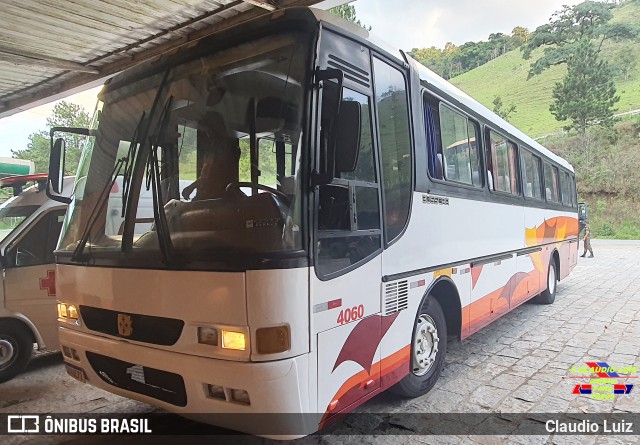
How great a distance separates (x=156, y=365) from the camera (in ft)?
9.09

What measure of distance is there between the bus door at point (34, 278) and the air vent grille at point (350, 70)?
4347mm

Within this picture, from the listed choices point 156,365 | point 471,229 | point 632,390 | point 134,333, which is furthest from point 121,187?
point 632,390

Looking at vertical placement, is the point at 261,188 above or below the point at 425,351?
above

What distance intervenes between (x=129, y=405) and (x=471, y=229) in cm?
403

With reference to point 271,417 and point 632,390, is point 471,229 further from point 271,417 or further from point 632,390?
point 271,417

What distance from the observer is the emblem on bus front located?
291 centimetres

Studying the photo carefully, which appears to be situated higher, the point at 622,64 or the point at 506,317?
the point at 622,64

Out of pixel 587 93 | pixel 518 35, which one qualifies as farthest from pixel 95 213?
pixel 518 35

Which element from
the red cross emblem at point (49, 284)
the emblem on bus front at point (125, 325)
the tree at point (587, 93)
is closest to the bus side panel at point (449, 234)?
the emblem on bus front at point (125, 325)

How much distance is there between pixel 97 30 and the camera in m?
6.66

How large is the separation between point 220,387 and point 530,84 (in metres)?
81.9
